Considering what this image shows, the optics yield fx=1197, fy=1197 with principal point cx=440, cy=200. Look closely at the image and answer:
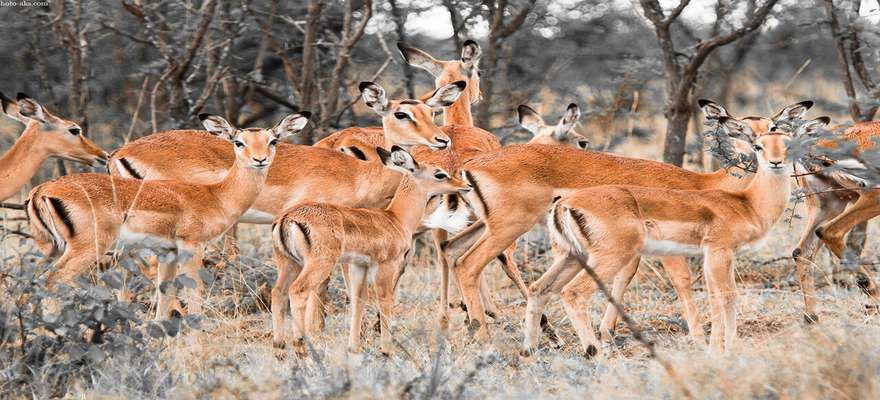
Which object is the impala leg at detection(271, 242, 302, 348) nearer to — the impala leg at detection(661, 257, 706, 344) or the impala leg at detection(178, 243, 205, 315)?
the impala leg at detection(178, 243, 205, 315)

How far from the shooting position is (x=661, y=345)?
5.64m

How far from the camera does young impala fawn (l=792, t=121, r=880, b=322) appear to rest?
6812 millimetres

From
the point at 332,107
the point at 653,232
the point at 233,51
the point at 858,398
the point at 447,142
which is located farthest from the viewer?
the point at 233,51

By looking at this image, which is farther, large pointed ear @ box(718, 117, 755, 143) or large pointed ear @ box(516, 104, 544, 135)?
large pointed ear @ box(516, 104, 544, 135)

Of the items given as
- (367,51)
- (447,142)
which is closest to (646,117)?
(367,51)

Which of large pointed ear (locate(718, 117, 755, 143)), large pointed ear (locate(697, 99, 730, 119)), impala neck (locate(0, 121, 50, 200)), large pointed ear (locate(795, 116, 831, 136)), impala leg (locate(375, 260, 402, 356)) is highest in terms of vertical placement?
large pointed ear (locate(795, 116, 831, 136))

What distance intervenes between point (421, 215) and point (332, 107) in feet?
8.58

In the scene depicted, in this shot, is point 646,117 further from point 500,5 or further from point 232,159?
point 232,159

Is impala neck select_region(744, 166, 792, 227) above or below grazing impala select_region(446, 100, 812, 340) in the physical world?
above

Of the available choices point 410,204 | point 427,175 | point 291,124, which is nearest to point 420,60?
point 291,124

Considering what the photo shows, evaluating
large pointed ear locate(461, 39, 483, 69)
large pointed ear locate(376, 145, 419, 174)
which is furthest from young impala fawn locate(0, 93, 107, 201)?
large pointed ear locate(461, 39, 483, 69)

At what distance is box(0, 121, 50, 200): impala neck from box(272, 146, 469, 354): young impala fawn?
220cm

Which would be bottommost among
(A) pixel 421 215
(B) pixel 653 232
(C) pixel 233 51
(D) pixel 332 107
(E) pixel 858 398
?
(C) pixel 233 51

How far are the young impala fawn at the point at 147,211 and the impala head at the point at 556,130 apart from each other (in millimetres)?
2433
